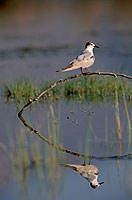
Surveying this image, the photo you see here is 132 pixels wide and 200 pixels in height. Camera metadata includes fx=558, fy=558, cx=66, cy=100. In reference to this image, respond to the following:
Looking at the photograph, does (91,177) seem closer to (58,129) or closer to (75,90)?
(58,129)

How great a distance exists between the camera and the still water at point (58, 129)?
183 inches

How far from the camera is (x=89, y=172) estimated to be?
16.2ft

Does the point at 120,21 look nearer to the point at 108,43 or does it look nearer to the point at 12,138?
the point at 108,43

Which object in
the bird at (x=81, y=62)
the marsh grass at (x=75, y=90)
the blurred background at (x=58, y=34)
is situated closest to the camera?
the bird at (x=81, y=62)

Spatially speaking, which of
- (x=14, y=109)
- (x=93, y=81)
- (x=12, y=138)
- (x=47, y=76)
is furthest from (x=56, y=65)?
(x=12, y=138)

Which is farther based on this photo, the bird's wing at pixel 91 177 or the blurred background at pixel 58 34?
the blurred background at pixel 58 34

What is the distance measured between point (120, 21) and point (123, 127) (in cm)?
1399

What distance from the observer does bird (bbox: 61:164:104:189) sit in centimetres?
465

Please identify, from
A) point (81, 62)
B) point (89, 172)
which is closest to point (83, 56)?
point (81, 62)

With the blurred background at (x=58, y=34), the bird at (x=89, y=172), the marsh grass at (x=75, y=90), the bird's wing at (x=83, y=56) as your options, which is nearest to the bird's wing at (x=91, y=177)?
the bird at (x=89, y=172)

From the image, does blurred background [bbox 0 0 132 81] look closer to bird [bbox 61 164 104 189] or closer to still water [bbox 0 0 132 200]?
still water [bbox 0 0 132 200]

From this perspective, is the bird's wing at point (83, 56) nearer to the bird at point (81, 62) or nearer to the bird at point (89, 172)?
the bird at point (81, 62)

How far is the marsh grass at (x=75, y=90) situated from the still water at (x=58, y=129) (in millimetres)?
293

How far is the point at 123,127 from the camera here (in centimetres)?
661
